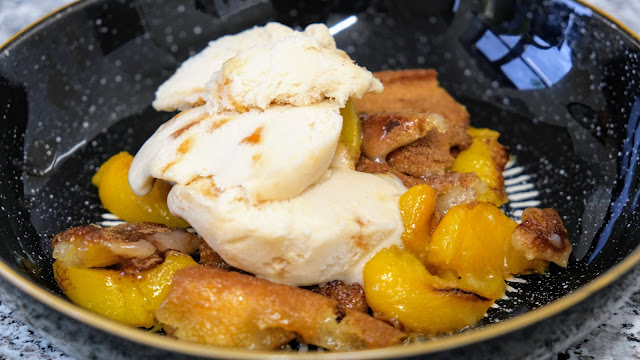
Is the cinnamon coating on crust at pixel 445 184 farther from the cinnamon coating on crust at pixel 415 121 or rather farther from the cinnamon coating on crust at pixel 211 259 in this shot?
the cinnamon coating on crust at pixel 211 259

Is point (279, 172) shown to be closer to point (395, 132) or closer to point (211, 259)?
point (211, 259)

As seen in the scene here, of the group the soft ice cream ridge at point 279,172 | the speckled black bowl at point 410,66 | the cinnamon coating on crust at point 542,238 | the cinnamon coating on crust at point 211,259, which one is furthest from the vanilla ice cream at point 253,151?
the cinnamon coating on crust at point 542,238

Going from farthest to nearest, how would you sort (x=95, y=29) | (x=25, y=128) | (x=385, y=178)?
(x=95, y=29) → (x=25, y=128) → (x=385, y=178)

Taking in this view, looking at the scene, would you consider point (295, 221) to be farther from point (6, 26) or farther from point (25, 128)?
point (6, 26)

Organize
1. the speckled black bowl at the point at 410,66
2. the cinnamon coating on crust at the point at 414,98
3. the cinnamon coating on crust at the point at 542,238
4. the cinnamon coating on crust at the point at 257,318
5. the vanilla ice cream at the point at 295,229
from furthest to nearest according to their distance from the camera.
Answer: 1. the cinnamon coating on crust at the point at 414,98
2. the speckled black bowl at the point at 410,66
3. the cinnamon coating on crust at the point at 542,238
4. the vanilla ice cream at the point at 295,229
5. the cinnamon coating on crust at the point at 257,318

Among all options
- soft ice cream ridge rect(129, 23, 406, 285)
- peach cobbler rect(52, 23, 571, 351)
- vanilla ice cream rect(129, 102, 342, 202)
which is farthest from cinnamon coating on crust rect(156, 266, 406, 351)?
vanilla ice cream rect(129, 102, 342, 202)

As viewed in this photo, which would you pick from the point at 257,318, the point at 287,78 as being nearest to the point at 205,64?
the point at 287,78

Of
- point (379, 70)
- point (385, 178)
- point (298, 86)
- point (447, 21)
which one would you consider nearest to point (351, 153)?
point (385, 178)
